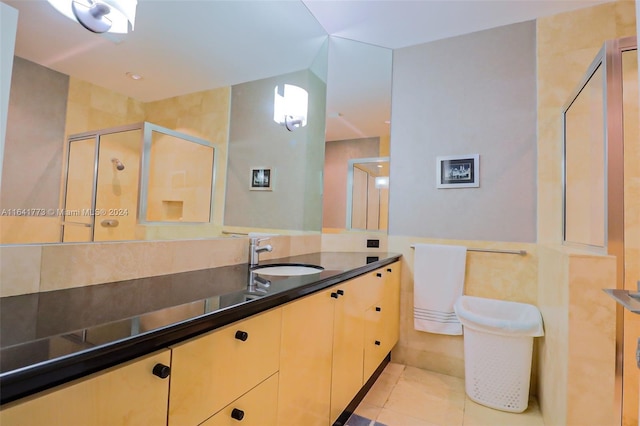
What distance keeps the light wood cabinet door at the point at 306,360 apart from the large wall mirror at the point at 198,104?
59cm

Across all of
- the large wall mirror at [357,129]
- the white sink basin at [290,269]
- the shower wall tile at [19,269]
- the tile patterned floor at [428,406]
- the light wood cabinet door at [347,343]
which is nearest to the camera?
the shower wall tile at [19,269]

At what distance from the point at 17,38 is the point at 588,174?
242 cm

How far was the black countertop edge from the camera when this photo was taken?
444 millimetres

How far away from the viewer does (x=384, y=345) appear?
2.11 m

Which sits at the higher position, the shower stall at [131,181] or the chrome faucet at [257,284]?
the shower stall at [131,181]

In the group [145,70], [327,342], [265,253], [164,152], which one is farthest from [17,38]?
[327,342]

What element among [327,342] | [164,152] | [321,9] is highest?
[321,9]

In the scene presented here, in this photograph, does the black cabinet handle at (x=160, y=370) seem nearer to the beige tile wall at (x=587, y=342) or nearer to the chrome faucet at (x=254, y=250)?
the chrome faucet at (x=254, y=250)

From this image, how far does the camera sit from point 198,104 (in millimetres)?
1299

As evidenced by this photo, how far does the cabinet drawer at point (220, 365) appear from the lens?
706 mm

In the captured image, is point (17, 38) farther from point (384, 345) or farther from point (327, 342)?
point (384, 345)

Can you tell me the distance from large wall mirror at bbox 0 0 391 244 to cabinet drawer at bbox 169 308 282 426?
55 cm

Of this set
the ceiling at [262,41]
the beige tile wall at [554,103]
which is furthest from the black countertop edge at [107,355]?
the beige tile wall at [554,103]

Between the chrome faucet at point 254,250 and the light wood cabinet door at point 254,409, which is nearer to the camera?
the light wood cabinet door at point 254,409
